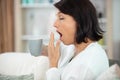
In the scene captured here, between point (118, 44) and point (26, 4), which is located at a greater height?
point (26, 4)

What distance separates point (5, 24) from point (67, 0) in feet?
7.03

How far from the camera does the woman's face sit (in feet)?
5.52

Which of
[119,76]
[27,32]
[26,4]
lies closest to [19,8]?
[26,4]

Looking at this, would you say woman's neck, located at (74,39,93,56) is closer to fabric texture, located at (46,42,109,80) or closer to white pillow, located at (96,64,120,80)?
fabric texture, located at (46,42,109,80)

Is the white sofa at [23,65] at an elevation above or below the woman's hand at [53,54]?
below

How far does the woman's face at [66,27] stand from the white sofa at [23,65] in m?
0.53

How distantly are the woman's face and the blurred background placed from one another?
1.93 metres

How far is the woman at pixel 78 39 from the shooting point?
160 cm

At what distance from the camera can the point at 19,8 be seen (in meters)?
3.75

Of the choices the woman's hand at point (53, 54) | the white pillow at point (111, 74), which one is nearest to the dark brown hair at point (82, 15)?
the woman's hand at point (53, 54)

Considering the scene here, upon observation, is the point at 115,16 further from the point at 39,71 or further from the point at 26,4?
the point at 39,71

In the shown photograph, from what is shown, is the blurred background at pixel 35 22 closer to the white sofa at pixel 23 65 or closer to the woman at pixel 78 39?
the white sofa at pixel 23 65

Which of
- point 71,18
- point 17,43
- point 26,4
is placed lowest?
point 17,43

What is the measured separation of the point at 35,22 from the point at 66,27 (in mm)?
2331
